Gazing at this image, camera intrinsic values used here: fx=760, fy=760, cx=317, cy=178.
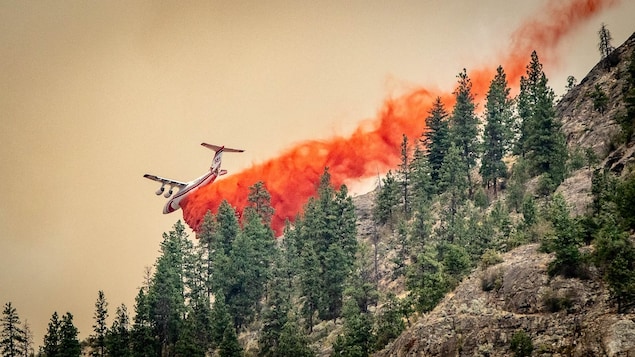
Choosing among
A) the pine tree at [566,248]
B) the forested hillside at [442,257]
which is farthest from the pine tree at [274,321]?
the pine tree at [566,248]

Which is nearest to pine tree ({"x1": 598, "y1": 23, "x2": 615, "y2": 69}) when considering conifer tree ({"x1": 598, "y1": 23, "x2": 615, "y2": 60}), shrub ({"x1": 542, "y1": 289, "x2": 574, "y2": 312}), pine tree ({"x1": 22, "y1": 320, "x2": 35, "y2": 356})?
conifer tree ({"x1": 598, "y1": 23, "x2": 615, "y2": 60})

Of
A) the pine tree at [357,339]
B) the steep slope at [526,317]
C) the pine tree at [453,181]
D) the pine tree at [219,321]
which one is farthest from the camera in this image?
the pine tree at [453,181]

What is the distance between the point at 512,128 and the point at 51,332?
6464 centimetres

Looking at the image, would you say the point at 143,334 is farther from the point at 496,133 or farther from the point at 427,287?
the point at 496,133

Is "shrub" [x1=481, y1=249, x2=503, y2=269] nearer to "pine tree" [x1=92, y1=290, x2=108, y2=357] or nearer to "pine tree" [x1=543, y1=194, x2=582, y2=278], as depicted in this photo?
"pine tree" [x1=543, y1=194, x2=582, y2=278]

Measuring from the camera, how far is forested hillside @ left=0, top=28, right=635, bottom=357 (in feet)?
182

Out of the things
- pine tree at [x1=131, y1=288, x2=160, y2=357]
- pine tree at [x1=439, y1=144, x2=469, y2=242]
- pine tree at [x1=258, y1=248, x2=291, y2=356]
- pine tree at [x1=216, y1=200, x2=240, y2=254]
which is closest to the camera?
pine tree at [x1=258, y1=248, x2=291, y2=356]

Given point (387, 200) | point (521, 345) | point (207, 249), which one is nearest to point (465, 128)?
point (387, 200)

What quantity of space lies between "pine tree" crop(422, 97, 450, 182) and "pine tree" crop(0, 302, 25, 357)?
55.9m

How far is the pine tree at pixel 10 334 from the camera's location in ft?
293

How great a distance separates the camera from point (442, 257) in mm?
77375

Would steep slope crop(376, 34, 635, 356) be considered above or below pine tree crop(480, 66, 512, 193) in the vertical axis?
below

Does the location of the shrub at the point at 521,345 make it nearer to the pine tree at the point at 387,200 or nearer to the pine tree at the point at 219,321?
the pine tree at the point at 219,321

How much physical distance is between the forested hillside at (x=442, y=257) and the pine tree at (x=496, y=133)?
0.69ft
